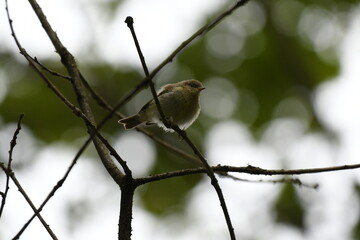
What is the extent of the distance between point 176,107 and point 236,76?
279 centimetres

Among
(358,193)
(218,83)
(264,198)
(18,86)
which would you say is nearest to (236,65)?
(218,83)

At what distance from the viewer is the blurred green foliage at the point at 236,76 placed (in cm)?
817

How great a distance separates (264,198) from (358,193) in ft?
4.42

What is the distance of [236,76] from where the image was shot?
8.74 meters

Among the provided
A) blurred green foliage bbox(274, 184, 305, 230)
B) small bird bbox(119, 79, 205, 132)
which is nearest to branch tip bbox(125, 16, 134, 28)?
small bird bbox(119, 79, 205, 132)

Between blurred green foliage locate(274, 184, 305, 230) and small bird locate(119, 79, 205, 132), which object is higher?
blurred green foliage locate(274, 184, 305, 230)

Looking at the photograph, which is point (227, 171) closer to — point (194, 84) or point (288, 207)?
point (194, 84)

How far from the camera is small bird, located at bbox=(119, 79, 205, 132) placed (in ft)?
20.2

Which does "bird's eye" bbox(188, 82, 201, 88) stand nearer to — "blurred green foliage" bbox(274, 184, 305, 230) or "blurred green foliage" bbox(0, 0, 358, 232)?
"blurred green foliage" bbox(0, 0, 358, 232)

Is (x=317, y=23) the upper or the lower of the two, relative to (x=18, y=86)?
upper

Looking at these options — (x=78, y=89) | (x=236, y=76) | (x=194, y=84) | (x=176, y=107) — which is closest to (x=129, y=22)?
(x=78, y=89)

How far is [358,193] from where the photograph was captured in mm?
7988

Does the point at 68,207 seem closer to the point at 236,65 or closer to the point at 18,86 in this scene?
the point at 18,86

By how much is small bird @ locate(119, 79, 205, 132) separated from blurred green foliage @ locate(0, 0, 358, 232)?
1775 millimetres
